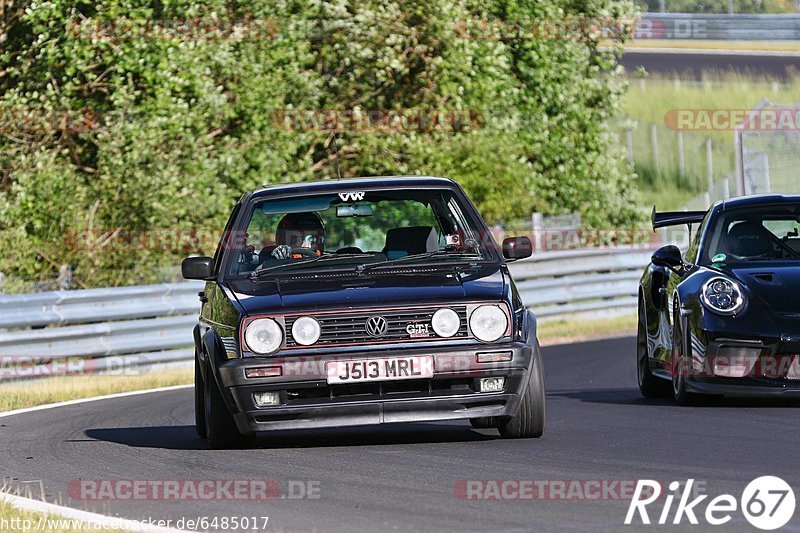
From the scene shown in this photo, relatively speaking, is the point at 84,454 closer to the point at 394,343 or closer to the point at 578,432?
the point at 394,343

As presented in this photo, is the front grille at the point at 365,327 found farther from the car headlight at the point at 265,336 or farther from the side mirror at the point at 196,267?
the side mirror at the point at 196,267

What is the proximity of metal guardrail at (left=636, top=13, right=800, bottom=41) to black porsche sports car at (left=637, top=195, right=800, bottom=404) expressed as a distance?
39.0 metres

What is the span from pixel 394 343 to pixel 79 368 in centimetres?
940

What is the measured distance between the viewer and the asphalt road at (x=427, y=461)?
6.45 metres

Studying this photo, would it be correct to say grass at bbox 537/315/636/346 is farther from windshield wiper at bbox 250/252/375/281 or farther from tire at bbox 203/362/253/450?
tire at bbox 203/362/253/450

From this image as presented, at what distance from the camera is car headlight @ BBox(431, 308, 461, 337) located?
8.60m

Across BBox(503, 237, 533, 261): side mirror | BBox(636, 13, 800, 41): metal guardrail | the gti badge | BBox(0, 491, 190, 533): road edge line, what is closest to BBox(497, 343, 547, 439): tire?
the gti badge

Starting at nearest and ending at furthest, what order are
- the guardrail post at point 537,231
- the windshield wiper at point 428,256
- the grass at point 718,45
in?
the windshield wiper at point 428,256 → the guardrail post at point 537,231 → the grass at point 718,45

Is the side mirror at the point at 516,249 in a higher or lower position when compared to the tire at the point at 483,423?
higher

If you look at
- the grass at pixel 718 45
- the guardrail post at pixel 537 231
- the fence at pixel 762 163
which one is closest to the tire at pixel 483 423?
the fence at pixel 762 163

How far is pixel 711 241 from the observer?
11359mm

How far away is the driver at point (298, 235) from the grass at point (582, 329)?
1158 cm

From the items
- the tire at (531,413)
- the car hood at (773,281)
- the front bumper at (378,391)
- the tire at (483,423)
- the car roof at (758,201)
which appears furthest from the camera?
the car roof at (758,201)

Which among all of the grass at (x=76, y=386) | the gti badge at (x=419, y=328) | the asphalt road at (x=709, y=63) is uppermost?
the asphalt road at (x=709, y=63)
